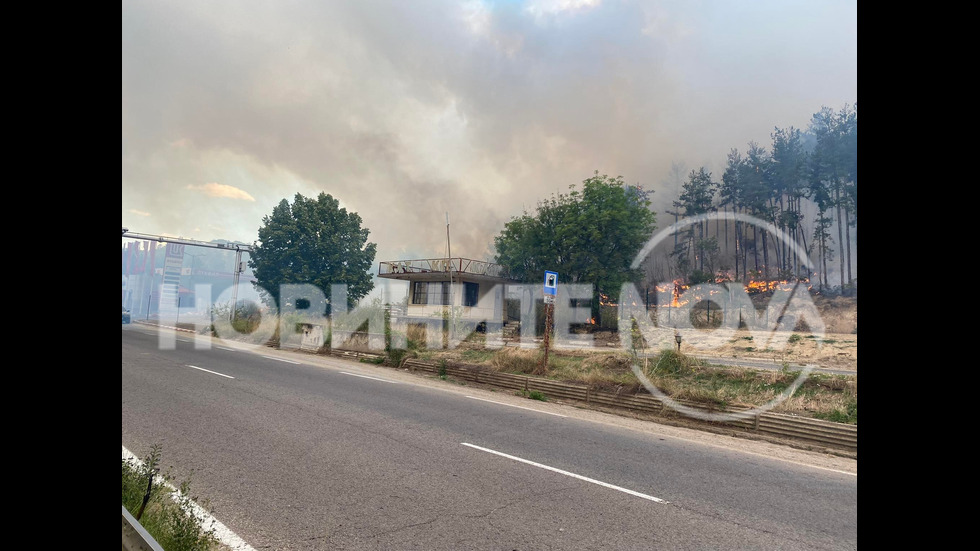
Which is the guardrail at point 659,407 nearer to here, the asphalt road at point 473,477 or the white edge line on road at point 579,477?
the asphalt road at point 473,477

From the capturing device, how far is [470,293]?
37.8 metres

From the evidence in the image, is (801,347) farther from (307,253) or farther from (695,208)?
(307,253)

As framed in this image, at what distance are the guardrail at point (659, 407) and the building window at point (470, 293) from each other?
1978 cm

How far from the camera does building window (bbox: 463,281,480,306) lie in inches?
1467

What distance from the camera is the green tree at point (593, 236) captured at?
112 feet

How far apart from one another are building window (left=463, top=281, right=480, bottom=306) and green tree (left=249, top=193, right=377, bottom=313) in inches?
479

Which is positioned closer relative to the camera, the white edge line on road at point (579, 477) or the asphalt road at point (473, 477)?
the asphalt road at point (473, 477)

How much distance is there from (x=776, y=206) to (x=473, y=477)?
4931 centimetres

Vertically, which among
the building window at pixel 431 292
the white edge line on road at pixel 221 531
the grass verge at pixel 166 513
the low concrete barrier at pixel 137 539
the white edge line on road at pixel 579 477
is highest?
the building window at pixel 431 292

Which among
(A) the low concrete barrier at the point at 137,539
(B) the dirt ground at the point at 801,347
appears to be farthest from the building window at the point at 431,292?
(A) the low concrete barrier at the point at 137,539

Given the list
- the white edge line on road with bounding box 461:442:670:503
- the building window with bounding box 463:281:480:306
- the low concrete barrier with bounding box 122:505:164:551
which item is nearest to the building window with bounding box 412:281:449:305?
the building window with bounding box 463:281:480:306

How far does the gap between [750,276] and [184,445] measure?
1901 inches

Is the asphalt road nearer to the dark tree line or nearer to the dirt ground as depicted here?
the dirt ground
